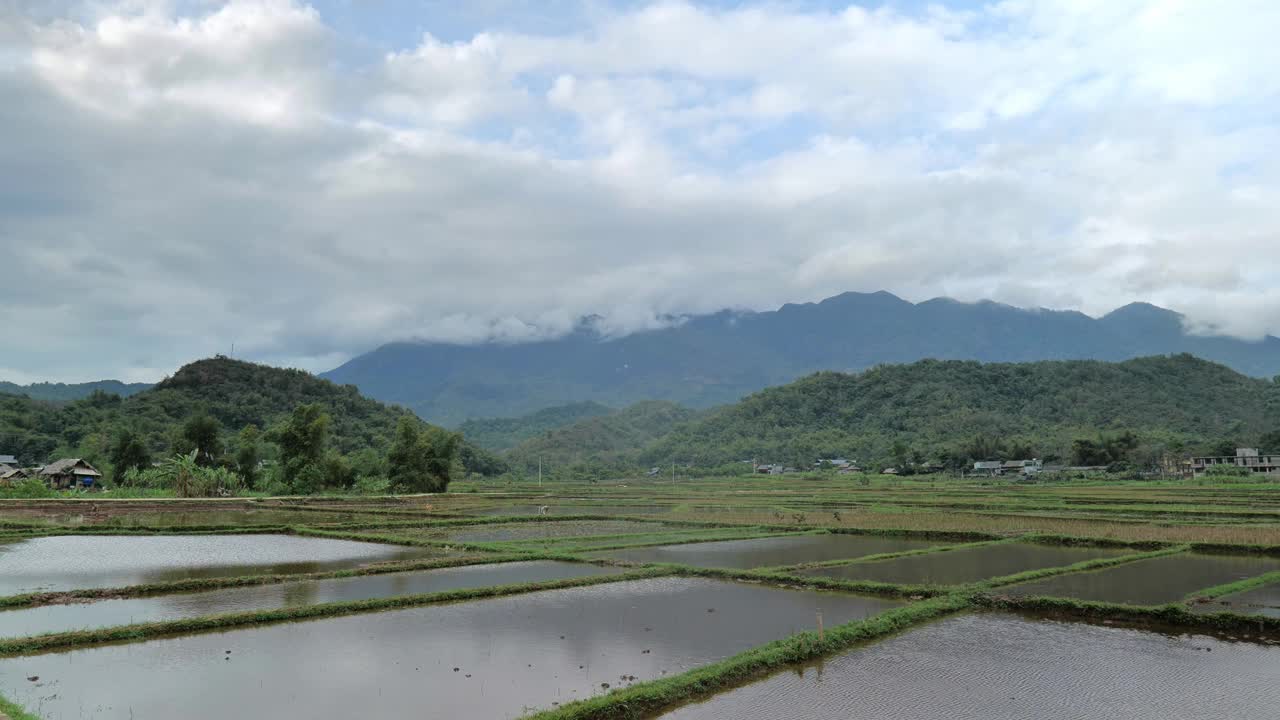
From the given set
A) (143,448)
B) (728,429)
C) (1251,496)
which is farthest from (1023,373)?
(143,448)

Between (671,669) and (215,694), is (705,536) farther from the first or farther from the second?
(215,694)

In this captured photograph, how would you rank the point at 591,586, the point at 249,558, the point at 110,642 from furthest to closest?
the point at 249,558 < the point at 591,586 < the point at 110,642

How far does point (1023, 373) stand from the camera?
107562 millimetres

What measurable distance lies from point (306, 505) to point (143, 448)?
22.5 m

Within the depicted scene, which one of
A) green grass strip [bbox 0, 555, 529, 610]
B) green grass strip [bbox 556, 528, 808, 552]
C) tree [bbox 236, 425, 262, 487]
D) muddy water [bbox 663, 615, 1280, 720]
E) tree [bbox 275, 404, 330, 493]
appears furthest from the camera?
tree [bbox 236, 425, 262, 487]

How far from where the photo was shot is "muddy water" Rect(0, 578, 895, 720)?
883 centimetres

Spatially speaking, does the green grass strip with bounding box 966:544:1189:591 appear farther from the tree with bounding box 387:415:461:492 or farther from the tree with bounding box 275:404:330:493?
the tree with bounding box 275:404:330:493

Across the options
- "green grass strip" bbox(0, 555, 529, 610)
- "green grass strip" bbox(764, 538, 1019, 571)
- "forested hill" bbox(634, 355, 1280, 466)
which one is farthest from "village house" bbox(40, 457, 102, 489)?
"forested hill" bbox(634, 355, 1280, 466)

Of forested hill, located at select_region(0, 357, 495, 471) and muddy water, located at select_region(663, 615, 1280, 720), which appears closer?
muddy water, located at select_region(663, 615, 1280, 720)

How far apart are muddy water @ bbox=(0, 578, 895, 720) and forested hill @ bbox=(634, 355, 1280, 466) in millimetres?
70453

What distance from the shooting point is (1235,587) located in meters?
15.6

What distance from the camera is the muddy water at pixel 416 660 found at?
8828 mm

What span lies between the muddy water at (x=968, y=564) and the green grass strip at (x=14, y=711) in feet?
47.8

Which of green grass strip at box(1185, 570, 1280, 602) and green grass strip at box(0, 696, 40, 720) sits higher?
green grass strip at box(0, 696, 40, 720)
